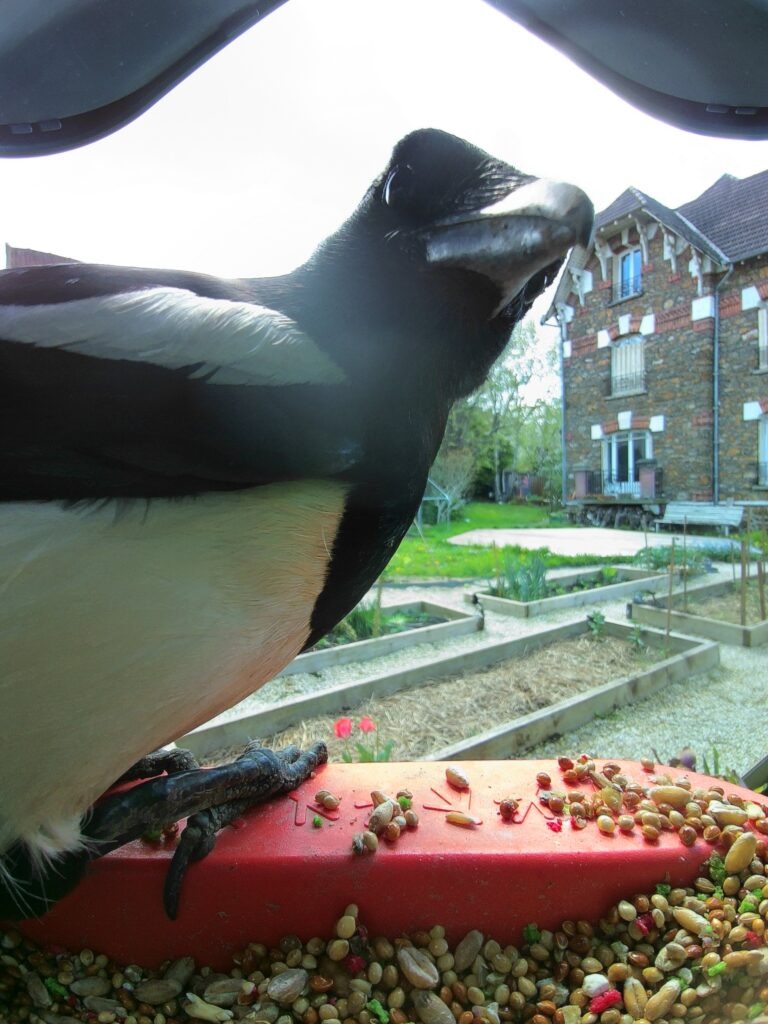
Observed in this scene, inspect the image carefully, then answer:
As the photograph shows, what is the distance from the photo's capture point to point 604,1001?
0.62 meters

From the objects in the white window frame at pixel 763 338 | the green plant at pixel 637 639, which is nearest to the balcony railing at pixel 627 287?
the white window frame at pixel 763 338

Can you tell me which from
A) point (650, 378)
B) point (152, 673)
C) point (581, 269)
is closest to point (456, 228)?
point (152, 673)

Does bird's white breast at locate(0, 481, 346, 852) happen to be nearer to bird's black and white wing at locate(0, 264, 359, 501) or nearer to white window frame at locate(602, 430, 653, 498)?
bird's black and white wing at locate(0, 264, 359, 501)

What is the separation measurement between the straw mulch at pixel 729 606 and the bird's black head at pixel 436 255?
267 cm

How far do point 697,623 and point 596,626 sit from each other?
18.1 inches

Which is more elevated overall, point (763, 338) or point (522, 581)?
point (763, 338)

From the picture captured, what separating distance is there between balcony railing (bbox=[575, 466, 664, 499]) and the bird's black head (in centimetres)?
183

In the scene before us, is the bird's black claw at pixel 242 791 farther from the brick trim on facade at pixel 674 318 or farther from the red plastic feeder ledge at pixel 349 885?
the brick trim on facade at pixel 674 318

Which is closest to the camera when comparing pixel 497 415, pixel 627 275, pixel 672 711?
pixel 627 275

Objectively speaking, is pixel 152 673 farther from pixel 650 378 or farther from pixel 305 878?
pixel 650 378

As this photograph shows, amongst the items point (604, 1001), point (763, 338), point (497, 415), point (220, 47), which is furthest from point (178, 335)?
point (763, 338)

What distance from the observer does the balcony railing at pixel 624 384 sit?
80.3 inches

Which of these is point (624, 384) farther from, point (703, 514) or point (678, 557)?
point (678, 557)

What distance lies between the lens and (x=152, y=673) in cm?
52
